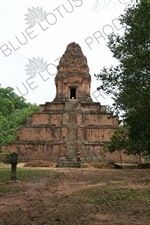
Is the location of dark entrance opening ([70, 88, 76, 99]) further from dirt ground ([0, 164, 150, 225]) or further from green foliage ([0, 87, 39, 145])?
dirt ground ([0, 164, 150, 225])

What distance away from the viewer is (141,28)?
36.3 feet

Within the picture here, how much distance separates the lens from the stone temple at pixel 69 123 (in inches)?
962

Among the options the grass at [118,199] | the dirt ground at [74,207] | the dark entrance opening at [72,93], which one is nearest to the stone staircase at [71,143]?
the dark entrance opening at [72,93]

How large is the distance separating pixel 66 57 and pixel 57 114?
7851mm

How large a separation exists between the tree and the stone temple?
10188 millimetres

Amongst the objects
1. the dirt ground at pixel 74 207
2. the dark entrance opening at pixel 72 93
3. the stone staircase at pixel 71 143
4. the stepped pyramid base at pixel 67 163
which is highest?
the dark entrance opening at pixel 72 93

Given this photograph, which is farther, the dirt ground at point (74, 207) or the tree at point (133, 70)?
the tree at point (133, 70)

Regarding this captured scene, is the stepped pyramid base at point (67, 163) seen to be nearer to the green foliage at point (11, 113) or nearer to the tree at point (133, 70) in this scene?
the tree at point (133, 70)

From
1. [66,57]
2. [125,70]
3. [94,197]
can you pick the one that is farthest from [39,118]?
[94,197]

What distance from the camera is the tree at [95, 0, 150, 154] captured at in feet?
36.9

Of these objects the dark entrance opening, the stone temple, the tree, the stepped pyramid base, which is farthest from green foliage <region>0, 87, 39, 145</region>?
the tree

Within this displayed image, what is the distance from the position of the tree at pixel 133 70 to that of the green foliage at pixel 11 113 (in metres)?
25.0

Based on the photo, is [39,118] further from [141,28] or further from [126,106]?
[141,28]

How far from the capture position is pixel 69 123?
27.2 m
